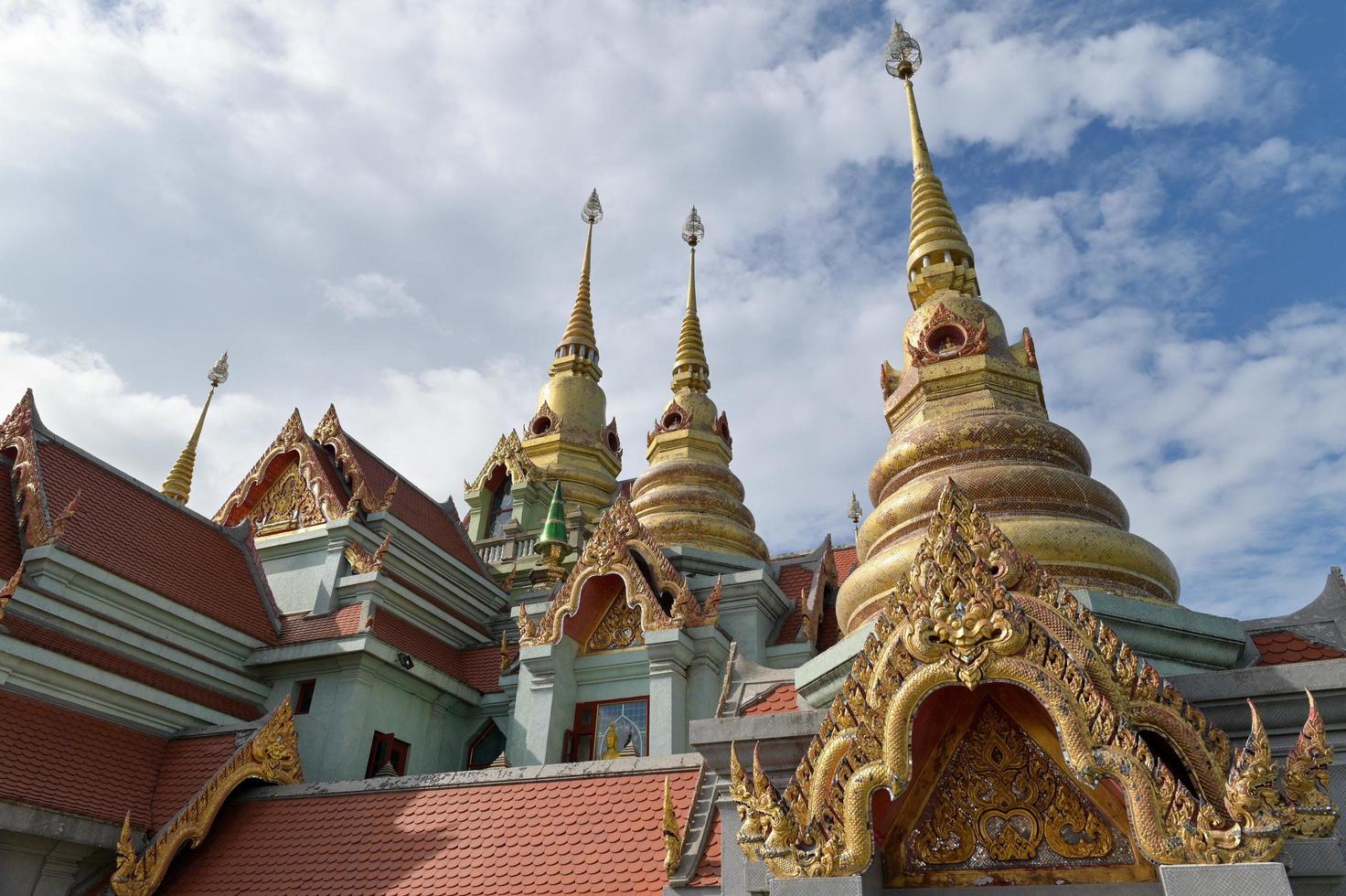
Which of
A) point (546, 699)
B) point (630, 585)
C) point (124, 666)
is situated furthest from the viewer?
point (630, 585)

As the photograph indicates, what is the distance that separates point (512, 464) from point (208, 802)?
592 inches

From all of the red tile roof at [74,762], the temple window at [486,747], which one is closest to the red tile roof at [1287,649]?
the red tile roof at [74,762]

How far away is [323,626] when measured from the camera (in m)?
13.8

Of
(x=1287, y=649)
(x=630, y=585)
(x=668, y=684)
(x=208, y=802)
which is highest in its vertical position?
(x=630, y=585)

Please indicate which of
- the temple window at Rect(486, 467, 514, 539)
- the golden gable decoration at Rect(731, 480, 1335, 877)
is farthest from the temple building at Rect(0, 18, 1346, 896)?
the temple window at Rect(486, 467, 514, 539)

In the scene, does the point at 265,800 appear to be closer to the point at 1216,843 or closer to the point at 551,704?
the point at 551,704

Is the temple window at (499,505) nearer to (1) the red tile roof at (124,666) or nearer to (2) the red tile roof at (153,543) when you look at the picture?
(2) the red tile roof at (153,543)

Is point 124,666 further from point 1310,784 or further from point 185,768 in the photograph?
point 1310,784

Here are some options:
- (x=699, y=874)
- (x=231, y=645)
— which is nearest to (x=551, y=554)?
(x=231, y=645)

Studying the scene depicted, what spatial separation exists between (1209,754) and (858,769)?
4.88 ft

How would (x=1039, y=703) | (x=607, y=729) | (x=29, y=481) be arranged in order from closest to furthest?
1. (x=1039, y=703)
2. (x=29, y=481)
3. (x=607, y=729)

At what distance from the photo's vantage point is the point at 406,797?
27.7ft

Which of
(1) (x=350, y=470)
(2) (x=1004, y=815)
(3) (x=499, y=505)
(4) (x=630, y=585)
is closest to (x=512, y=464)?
(3) (x=499, y=505)

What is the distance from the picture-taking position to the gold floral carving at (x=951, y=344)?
916 centimetres
